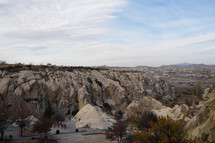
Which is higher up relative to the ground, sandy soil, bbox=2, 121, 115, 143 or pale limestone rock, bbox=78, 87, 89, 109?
pale limestone rock, bbox=78, 87, 89, 109

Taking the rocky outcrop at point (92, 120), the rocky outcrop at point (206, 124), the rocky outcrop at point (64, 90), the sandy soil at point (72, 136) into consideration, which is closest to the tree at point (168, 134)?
the rocky outcrop at point (206, 124)

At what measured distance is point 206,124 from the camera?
31.4ft

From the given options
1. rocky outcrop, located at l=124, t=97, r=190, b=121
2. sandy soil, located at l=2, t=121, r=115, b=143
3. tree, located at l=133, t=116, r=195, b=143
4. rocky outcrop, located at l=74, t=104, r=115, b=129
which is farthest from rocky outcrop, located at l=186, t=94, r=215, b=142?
rocky outcrop, located at l=74, t=104, r=115, b=129

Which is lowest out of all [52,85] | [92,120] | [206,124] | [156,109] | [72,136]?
[156,109]

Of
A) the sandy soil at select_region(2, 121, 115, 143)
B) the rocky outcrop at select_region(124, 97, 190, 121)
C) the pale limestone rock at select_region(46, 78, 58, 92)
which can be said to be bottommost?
the sandy soil at select_region(2, 121, 115, 143)

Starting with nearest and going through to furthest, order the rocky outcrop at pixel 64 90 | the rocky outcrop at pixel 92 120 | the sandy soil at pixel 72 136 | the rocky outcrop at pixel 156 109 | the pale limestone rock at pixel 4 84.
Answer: the sandy soil at pixel 72 136 → the rocky outcrop at pixel 92 120 → the rocky outcrop at pixel 156 109 → the pale limestone rock at pixel 4 84 → the rocky outcrop at pixel 64 90

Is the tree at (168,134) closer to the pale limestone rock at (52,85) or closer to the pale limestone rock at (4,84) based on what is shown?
the pale limestone rock at (4,84)

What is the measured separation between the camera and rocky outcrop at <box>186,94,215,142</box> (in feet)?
29.3

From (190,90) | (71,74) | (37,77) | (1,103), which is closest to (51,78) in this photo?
(37,77)

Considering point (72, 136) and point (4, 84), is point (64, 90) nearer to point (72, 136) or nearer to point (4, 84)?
point (4, 84)

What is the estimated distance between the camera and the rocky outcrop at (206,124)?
8.92m

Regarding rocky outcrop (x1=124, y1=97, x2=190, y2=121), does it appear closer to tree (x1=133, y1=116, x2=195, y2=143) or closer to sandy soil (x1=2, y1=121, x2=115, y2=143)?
sandy soil (x1=2, y1=121, x2=115, y2=143)

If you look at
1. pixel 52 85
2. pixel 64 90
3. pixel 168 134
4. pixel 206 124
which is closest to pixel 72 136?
pixel 168 134

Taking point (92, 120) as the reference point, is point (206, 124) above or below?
above
